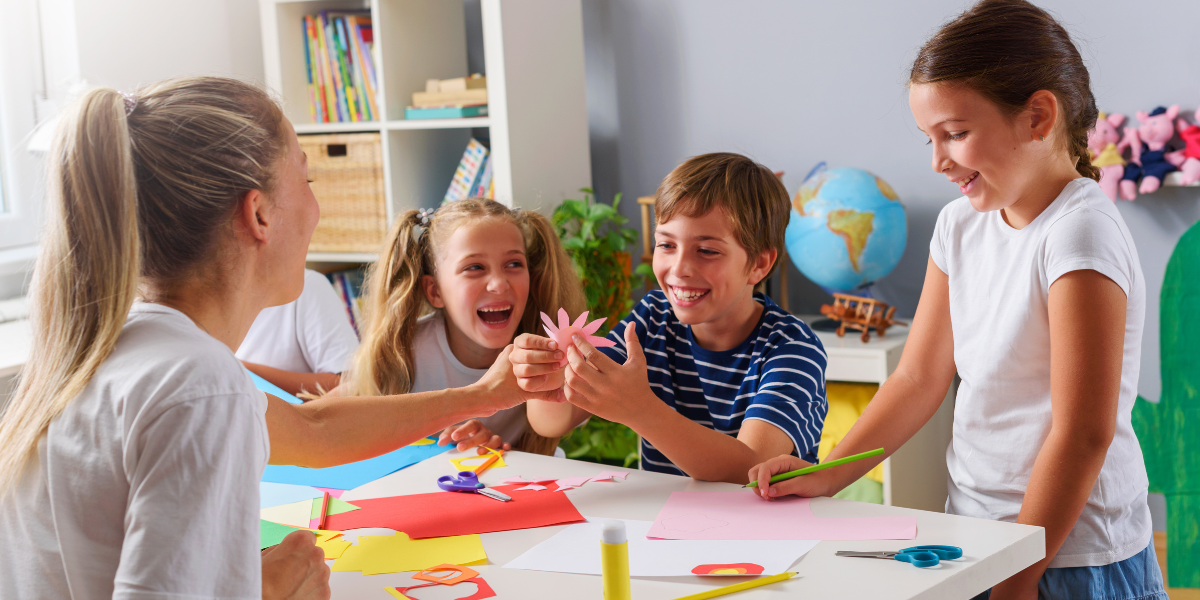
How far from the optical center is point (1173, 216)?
2250mm

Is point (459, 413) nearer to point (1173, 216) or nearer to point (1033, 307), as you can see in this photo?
point (1033, 307)

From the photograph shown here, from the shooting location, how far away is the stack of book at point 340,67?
2842 millimetres

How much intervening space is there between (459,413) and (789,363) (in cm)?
52

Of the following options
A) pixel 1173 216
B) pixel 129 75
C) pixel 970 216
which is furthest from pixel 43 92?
pixel 1173 216

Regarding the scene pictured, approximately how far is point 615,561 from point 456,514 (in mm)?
399

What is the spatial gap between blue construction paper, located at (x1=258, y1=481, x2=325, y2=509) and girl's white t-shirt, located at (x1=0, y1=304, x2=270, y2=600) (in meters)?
0.50

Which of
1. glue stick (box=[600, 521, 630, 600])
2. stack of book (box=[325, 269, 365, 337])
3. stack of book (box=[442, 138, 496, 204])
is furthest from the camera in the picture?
stack of book (box=[325, 269, 365, 337])

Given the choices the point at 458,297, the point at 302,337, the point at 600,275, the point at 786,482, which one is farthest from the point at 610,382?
the point at 600,275

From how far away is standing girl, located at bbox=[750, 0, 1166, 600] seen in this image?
1.05 meters

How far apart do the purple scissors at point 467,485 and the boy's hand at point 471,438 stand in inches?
6.3

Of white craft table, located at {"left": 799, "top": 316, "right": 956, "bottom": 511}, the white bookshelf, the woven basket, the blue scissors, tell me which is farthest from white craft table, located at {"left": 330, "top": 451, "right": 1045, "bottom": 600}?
the woven basket

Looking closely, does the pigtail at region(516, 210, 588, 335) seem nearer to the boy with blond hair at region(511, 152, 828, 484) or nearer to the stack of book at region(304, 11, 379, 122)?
the boy with blond hair at region(511, 152, 828, 484)

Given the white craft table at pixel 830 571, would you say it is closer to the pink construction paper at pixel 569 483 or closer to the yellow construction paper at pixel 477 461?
the pink construction paper at pixel 569 483

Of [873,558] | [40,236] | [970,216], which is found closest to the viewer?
[40,236]
